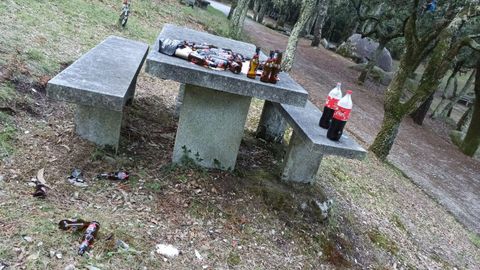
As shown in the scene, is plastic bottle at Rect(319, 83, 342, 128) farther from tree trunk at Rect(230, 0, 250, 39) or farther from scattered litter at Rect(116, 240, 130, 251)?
tree trunk at Rect(230, 0, 250, 39)

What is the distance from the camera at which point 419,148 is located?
14094 millimetres

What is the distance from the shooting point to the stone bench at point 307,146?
436 cm

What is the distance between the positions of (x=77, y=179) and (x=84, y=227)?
33.8 inches

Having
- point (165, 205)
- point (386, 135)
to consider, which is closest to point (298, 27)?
point (386, 135)

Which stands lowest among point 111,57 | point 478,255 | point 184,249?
point 478,255

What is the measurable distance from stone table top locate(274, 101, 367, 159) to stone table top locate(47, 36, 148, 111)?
71.4 inches

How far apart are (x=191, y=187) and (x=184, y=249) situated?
2.96 ft

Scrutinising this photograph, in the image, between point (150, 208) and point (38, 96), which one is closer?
point (150, 208)

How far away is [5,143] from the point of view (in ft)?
14.1

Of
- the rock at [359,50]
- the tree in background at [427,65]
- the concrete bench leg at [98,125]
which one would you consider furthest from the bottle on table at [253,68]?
the rock at [359,50]

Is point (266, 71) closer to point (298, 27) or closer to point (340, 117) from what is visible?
point (340, 117)

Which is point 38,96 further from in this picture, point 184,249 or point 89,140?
point 184,249

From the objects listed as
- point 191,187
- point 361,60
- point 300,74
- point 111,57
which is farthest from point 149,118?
point 361,60

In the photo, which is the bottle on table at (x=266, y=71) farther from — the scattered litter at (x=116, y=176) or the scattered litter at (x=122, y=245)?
the scattered litter at (x=122, y=245)
